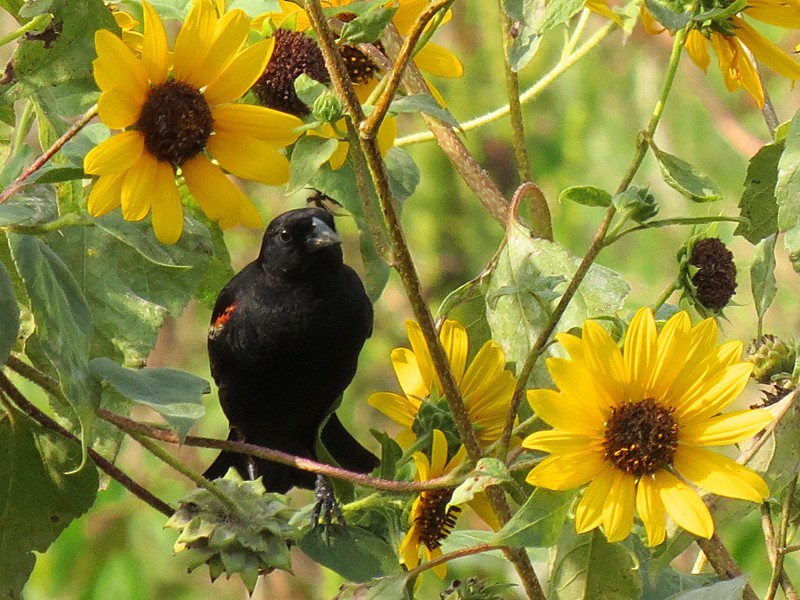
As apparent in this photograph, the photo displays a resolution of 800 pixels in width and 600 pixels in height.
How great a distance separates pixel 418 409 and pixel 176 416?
34 centimetres

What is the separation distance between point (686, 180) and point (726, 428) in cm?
20

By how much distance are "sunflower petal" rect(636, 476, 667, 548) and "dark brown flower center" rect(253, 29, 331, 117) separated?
458 millimetres

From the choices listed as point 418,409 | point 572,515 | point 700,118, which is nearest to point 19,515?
point 418,409

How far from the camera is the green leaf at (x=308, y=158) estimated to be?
0.93 metres

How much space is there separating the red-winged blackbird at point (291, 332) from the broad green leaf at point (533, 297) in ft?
2.22

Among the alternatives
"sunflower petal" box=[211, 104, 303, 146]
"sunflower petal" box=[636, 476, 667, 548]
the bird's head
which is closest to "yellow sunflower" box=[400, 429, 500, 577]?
"sunflower petal" box=[636, 476, 667, 548]

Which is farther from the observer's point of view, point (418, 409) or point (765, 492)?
point (418, 409)

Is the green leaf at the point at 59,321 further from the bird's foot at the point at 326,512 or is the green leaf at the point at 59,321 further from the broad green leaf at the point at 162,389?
the bird's foot at the point at 326,512

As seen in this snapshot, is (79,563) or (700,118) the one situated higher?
(700,118)

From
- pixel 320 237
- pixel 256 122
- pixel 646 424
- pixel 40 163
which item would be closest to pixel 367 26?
pixel 256 122

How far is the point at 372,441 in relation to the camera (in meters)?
3.37

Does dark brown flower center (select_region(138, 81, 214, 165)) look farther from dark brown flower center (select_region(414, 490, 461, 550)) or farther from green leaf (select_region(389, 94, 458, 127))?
dark brown flower center (select_region(414, 490, 461, 550))

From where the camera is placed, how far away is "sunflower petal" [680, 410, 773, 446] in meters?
0.98

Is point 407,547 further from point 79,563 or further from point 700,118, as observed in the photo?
point 700,118
